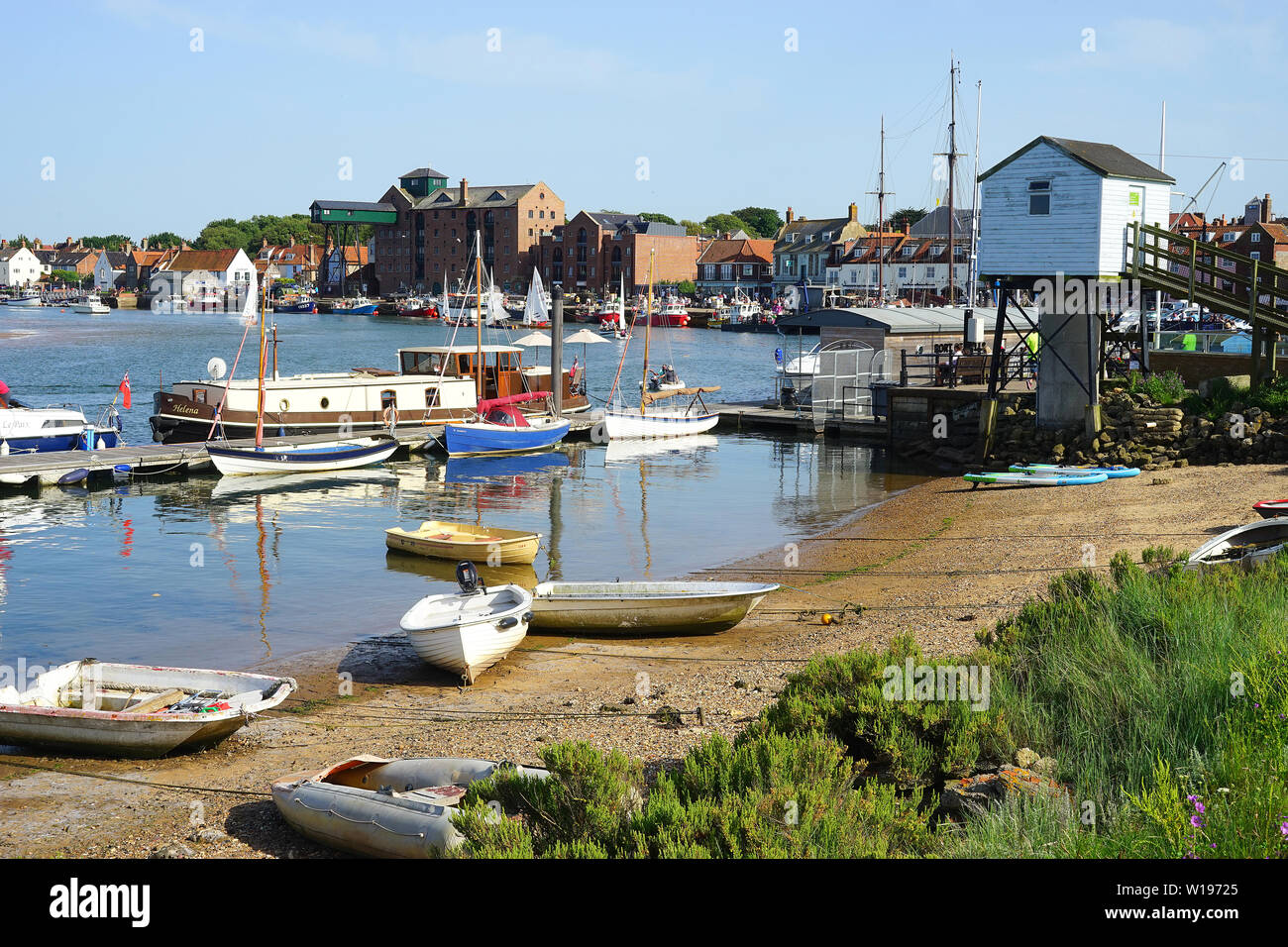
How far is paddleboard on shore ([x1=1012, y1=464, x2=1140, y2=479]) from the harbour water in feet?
15.0

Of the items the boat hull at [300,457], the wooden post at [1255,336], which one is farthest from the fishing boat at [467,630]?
the wooden post at [1255,336]

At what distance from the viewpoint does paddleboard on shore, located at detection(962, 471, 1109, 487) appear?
98.5 feet

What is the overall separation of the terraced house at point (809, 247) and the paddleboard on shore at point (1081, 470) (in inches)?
5120

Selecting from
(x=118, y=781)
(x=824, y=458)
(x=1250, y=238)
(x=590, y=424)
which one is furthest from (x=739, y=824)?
(x=1250, y=238)

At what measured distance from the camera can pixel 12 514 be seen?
101 ft

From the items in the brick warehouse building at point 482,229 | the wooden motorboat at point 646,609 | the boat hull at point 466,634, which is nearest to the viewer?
the boat hull at point 466,634

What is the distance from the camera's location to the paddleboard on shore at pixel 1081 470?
30.2 meters

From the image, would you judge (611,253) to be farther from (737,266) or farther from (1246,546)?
(1246,546)

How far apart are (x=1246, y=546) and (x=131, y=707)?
1603 cm

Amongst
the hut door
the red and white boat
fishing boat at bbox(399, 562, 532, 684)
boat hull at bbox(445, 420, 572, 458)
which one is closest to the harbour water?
boat hull at bbox(445, 420, 572, 458)

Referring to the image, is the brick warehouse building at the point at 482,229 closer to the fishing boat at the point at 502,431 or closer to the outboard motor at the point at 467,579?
the fishing boat at the point at 502,431

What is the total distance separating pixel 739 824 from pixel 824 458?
34070 mm

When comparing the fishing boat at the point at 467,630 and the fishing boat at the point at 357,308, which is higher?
the fishing boat at the point at 357,308

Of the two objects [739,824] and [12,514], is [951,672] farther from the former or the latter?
[12,514]
